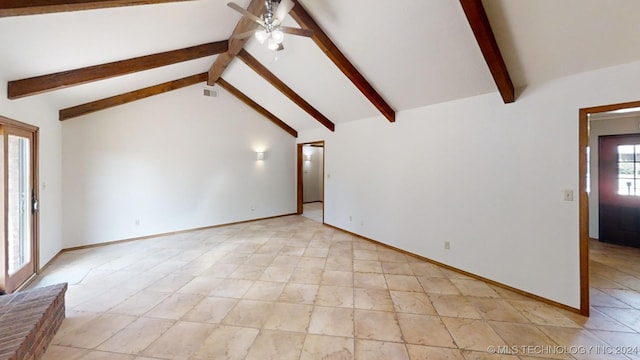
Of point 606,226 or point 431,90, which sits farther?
point 606,226

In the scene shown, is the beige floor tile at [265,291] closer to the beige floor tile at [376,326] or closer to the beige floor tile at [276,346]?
the beige floor tile at [276,346]

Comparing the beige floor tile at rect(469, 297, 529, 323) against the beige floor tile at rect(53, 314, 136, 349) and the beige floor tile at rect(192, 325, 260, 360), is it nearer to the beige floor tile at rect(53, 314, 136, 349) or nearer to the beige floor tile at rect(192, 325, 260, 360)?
the beige floor tile at rect(192, 325, 260, 360)

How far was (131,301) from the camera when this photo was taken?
288 centimetres

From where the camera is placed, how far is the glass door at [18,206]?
2.91 meters

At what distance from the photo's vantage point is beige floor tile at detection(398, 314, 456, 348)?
2235mm

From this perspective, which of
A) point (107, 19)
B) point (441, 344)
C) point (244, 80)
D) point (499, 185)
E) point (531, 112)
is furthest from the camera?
point (244, 80)

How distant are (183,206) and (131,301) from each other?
3.21 metres

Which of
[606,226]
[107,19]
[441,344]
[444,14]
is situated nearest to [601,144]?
[606,226]

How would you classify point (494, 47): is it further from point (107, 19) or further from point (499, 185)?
point (107, 19)

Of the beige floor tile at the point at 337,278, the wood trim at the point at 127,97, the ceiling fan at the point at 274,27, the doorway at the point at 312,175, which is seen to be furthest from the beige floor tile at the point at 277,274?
the doorway at the point at 312,175

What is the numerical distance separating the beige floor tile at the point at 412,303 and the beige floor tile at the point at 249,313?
4.60 ft

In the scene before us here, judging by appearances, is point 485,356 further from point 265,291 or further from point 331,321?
point 265,291

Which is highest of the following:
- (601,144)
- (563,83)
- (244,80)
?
(244,80)

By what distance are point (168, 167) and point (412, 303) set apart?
17.5 feet
